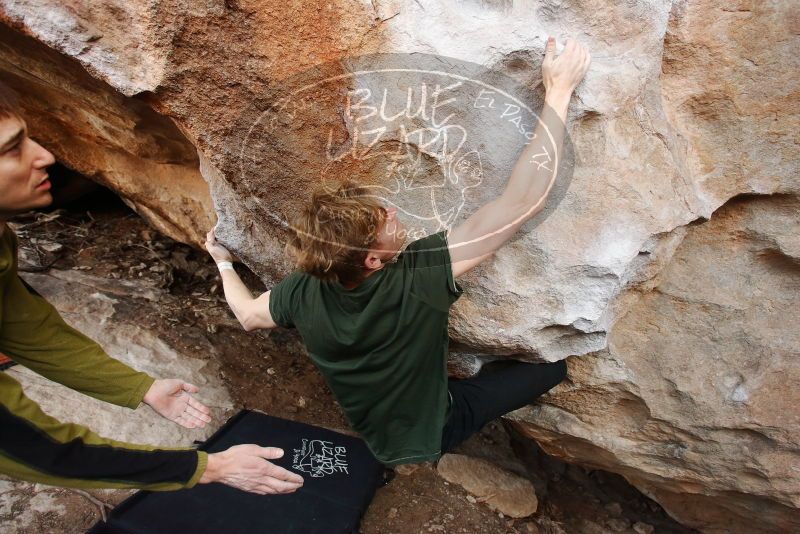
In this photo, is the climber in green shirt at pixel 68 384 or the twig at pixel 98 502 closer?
the climber in green shirt at pixel 68 384

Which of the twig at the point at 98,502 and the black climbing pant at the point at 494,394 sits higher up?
the black climbing pant at the point at 494,394

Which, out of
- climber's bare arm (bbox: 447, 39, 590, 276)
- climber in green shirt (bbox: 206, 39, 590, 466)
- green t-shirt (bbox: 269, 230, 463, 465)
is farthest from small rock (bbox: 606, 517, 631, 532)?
climber's bare arm (bbox: 447, 39, 590, 276)

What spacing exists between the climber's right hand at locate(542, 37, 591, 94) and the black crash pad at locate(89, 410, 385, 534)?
1499 mm

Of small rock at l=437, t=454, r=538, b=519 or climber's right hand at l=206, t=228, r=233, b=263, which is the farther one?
small rock at l=437, t=454, r=538, b=519

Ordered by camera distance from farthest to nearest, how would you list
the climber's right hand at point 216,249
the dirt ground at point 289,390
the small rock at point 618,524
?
the small rock at point 618,524 → the dirt ground at point 289,390 → the climber's right hand at point 216,249

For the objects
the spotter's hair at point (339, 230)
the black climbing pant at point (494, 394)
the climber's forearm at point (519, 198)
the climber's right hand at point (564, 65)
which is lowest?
the black climbing pant at point (494, 394)

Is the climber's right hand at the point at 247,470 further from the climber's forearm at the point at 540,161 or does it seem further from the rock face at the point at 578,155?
the climber's forearm at the point at 540,161

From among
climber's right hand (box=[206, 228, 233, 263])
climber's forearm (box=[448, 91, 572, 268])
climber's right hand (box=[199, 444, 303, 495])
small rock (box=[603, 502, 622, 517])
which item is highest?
climber's forearm (box=[448, 91, 572, 268])

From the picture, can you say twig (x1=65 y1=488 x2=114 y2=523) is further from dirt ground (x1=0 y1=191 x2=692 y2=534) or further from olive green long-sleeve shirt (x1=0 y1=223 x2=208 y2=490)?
olive green long-sleeve shirt (x1=0 y1=223 x2=208 y2=490)

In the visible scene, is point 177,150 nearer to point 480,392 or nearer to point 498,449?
point 480,392

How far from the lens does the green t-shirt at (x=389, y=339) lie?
1371mm

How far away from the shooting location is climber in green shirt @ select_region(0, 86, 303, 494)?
1.08m

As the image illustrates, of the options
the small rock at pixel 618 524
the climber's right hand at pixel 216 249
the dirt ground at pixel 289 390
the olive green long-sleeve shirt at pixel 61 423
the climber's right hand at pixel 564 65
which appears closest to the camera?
the olive green long-sleeve shirt at pixel 61 423

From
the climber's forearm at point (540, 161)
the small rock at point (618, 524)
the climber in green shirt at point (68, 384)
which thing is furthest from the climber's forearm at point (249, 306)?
the small rock at point (618, 524)
